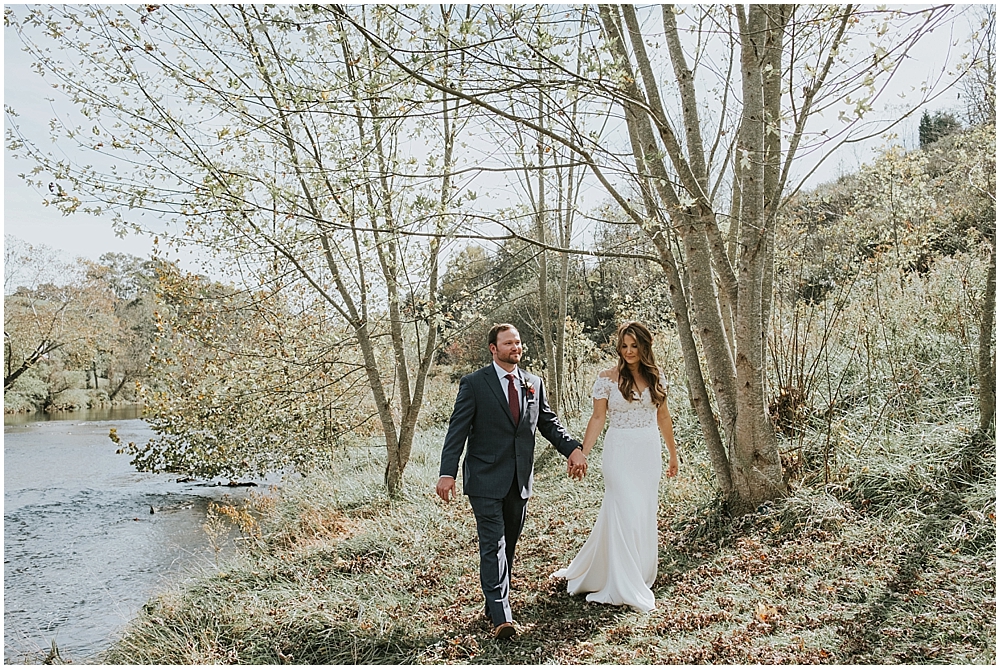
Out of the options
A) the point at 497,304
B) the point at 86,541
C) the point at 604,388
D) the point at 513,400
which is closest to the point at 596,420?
the point at 604,388

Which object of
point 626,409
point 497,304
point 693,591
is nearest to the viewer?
point 693,591

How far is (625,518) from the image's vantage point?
4637 millimetres

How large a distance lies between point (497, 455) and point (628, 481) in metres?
1.01

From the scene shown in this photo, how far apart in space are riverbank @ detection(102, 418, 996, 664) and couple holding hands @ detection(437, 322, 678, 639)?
0.21 m

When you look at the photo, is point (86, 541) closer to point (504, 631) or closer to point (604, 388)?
point (504, 631)

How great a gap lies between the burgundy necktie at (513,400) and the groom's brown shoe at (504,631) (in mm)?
1231

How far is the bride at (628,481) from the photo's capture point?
452 centimetres

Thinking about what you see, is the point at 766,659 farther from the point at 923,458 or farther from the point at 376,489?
the point at 376,489

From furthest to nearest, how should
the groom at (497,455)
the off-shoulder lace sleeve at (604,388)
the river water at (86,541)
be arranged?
1. the river water at (86,541)
2. the off-shoulder lace sleeve at (604,388)
3. the groom at (497,455)

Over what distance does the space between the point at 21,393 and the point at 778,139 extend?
2203 cm

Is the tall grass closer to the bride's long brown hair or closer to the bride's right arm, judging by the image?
the bride's right arm

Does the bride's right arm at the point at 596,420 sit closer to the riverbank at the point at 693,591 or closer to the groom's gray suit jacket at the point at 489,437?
the groom's gray suit jacket at the point at 489,437

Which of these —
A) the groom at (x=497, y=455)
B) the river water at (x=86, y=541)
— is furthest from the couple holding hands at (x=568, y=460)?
the river water at (x=86, y=541)

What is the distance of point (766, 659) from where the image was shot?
3.51 m
